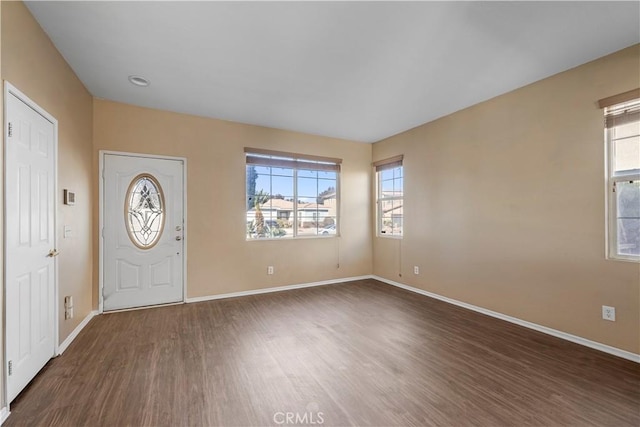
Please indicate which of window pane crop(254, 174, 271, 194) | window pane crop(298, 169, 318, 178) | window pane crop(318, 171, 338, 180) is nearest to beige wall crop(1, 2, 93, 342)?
window pane crop(254, 174, 271, 194)

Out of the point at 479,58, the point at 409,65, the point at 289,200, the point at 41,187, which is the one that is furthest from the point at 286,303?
the point at 479,58

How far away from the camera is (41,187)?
2244 millimetres

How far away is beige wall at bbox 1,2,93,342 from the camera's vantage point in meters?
1.92

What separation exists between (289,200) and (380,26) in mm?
3157

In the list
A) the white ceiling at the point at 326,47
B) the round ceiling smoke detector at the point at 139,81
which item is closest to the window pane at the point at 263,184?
the white ceiling at the point at 326,47

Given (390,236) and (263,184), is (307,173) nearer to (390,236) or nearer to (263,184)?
(263,184)

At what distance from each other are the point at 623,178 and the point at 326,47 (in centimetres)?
295

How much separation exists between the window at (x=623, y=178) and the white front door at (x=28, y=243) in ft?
15.8

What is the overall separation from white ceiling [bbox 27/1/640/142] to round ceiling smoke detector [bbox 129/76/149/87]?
7cm

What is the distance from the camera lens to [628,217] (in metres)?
2.52

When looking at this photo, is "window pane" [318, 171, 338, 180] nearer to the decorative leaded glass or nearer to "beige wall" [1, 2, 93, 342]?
the decorative leaded glass

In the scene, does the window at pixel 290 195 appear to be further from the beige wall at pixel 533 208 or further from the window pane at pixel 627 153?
the window pane at pixel 627 153

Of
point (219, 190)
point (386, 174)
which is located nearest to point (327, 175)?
point (386, 174)

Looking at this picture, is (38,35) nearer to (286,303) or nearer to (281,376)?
(281,376)
